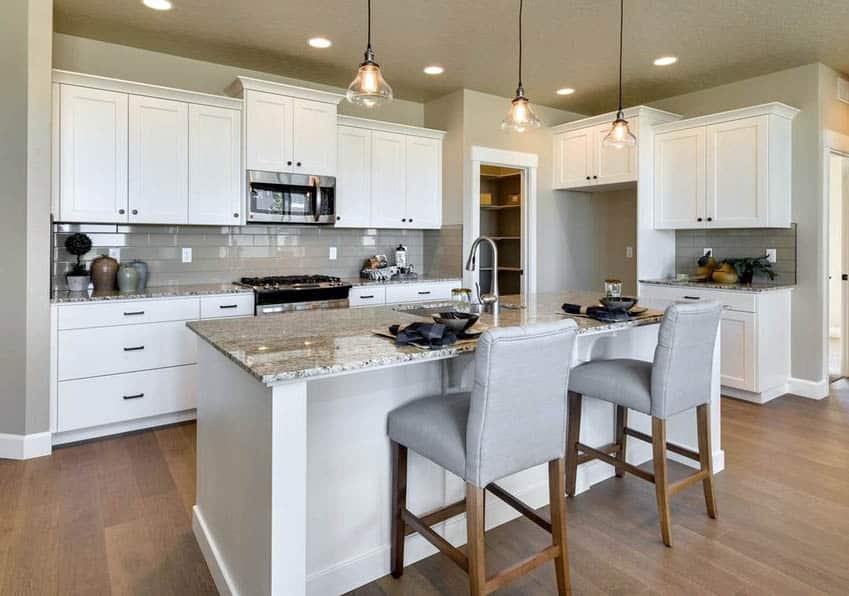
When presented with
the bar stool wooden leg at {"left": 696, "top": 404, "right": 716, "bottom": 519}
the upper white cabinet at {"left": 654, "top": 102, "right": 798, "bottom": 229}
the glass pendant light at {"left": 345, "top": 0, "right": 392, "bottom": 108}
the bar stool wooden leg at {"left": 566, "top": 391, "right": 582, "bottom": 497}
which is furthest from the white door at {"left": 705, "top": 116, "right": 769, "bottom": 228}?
the glass pendant light at {"left": 345, "top": 0, "right": 392, "bottom": 108}

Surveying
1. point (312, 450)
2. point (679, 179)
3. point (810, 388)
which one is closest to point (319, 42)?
point (312, 450)

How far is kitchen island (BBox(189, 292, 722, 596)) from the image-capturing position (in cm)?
148

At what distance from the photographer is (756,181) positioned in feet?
14.2

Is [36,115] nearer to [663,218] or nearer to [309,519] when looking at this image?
[309,519]

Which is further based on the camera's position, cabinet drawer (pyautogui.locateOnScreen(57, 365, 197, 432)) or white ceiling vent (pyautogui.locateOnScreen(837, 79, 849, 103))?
white ceiling vent (pyautogui.locateOnScreen(837, 79, 849, 103))

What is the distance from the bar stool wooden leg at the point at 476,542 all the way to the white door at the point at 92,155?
10.5ft

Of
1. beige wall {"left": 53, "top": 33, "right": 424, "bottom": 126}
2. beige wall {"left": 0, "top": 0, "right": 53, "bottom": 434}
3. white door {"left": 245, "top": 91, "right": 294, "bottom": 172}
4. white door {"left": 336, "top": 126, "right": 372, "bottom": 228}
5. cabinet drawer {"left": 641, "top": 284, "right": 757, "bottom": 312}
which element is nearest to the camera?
beige wall {"left": 0, "top": 0, "right": 53, "bottom": 434}

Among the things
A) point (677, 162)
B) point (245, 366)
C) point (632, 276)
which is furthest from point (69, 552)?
point (632, 276)

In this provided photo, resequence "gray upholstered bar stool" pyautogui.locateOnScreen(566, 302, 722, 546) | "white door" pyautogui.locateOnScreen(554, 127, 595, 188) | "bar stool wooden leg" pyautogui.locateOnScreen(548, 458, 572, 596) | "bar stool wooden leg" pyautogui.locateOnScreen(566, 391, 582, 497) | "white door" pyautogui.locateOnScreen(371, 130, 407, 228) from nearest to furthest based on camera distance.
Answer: "bar stool wooden leg" pyautogui.locateOnScreen(548, 458, 572, 596)
"gray upholstered bar stool" pyautogui.locateOnScreen(566, 302, 722, 546)
"bar stool wooden leg" pyautogui.locateOnScreen(566, 391, 582, 497)
"white door" pyautogui.locateOnScreen(371, 130, 407, 228)
"white door" pyautogui.locateOnScreen(554, 127, 595, 188)

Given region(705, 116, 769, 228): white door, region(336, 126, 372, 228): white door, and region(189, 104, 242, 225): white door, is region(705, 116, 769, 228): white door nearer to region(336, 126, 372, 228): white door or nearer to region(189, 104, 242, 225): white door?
region(336, 126, 372, 228): white door

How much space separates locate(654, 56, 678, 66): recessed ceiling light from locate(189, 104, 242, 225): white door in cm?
321

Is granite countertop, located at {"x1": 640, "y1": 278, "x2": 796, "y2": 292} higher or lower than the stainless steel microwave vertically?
lower

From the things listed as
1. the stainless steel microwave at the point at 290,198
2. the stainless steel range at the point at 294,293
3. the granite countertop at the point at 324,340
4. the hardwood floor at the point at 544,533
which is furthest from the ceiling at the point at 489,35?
the hardwood floor at the point at 544,533

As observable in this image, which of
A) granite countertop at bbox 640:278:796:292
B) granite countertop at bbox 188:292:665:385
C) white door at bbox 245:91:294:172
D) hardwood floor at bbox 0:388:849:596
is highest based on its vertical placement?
white door at bbox 245:91:294:172
